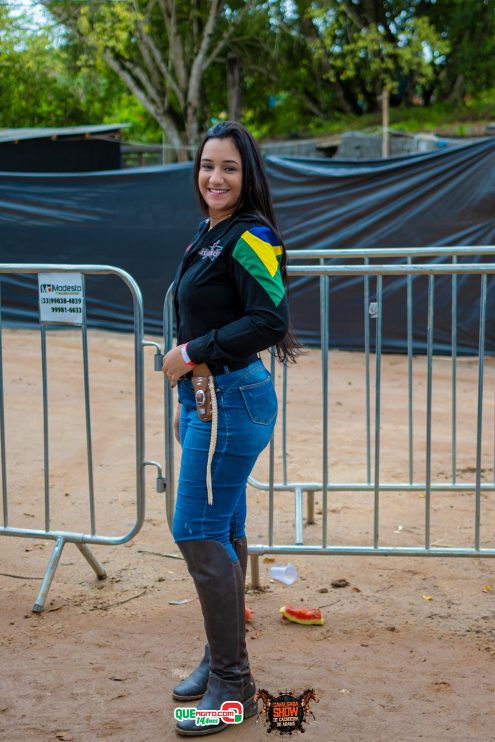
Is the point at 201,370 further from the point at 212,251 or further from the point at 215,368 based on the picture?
the point at 212,251

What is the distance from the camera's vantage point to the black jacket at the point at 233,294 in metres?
3.01

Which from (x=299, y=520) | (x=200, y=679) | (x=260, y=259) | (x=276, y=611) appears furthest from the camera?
(x=299, y=520)

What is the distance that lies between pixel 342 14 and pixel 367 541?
78.2 feet

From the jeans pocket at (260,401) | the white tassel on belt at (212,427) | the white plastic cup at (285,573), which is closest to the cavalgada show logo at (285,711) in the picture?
the white tassel on belt at (212,427)

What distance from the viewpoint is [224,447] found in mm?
3131

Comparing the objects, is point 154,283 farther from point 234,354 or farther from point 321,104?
point 321,104

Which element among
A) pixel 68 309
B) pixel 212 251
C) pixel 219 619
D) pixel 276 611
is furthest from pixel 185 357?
pixel 276 611

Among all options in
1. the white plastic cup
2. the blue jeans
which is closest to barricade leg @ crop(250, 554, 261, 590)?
the white plastic cup

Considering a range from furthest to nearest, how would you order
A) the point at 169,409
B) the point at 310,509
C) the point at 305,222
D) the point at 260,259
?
the point at 305,222 < the point at 310,509 < the point at 169,409 < the point at 260,259

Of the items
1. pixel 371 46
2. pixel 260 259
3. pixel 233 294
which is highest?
pixel 371 46

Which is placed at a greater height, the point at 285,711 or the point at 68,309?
the point at 68,309

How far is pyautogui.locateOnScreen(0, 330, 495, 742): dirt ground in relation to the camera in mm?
3359

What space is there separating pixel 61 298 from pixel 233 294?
159 centimetres

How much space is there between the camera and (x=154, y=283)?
11.7 m
